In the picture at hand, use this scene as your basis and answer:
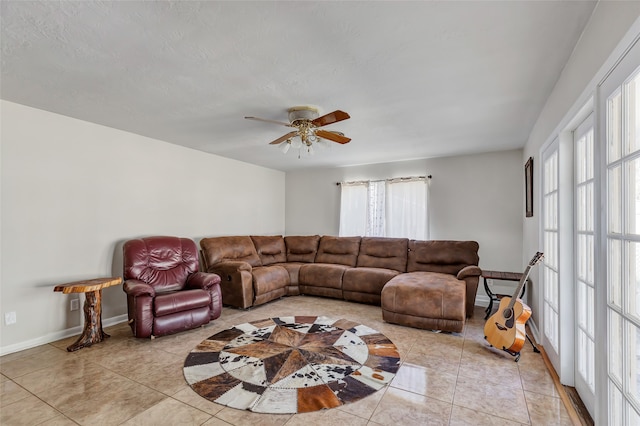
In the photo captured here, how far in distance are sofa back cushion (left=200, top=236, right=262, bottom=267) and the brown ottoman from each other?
2482 millimetres

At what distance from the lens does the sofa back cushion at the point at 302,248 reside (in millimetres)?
5660

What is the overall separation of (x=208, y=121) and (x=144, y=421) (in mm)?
2772

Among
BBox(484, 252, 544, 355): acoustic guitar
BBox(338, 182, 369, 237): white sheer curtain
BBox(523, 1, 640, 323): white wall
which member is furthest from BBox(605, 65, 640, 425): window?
BBox(338, 182, 369, 237): white sheer curtain

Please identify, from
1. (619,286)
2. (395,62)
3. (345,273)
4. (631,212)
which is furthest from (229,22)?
(345,273)

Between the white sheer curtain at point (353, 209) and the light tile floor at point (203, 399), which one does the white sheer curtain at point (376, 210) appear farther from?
the light tile floor at point (203, 399)

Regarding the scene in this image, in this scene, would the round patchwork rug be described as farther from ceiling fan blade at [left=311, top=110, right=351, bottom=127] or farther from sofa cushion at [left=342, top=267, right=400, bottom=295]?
ceiling fan blade at [left=311, top=110, right=351, bottom=127]

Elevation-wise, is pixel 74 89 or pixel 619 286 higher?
pixel 74 89

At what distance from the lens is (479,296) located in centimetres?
464

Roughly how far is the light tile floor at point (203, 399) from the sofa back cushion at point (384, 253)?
67.8 inches

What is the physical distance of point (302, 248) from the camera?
18.8ft

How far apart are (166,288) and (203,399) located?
6.38 feet

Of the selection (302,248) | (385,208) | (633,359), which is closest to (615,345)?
(633,359)

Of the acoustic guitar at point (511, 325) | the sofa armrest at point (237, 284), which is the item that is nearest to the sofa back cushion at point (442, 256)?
the acoustic guitar at point (511, 325)

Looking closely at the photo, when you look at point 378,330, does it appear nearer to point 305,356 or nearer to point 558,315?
point 305,356
